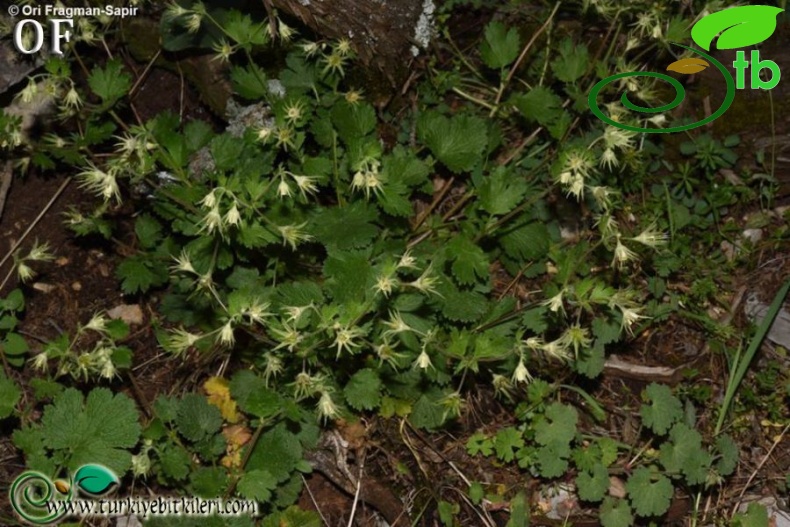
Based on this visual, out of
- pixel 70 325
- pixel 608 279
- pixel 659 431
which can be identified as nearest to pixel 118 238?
pixel 70 325

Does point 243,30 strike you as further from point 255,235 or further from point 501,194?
point 501,194

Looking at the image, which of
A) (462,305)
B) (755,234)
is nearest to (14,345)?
(462,305)

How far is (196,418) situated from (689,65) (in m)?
2.64

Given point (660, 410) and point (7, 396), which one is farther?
point (660, 410)

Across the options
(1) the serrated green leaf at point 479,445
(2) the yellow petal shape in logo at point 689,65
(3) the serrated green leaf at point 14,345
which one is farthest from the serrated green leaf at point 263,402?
(2) the yellow petal shape in logo at point 689,65

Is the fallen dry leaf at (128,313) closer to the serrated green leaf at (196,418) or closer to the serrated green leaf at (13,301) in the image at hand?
the serrated green leaf at (13,301)

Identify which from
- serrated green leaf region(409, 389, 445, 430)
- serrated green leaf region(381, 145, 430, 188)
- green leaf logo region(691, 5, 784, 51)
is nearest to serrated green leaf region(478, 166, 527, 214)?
serrated green leaf region(381, 145, 430, 188)

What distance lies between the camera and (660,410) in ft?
11.2

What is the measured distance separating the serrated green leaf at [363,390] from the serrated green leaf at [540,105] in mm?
1319

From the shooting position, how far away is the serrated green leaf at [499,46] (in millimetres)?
3566

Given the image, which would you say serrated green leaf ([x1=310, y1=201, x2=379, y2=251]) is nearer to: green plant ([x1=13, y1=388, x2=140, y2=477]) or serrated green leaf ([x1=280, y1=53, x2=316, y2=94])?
serrated green leaf ([x1=280, y1=53, x2=316, y2=94])

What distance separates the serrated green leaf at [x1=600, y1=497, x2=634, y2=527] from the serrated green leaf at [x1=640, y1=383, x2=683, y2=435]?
1.11ft

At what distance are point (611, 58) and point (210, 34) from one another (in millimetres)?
1802

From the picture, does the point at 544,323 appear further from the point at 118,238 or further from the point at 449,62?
the point at 118,238
